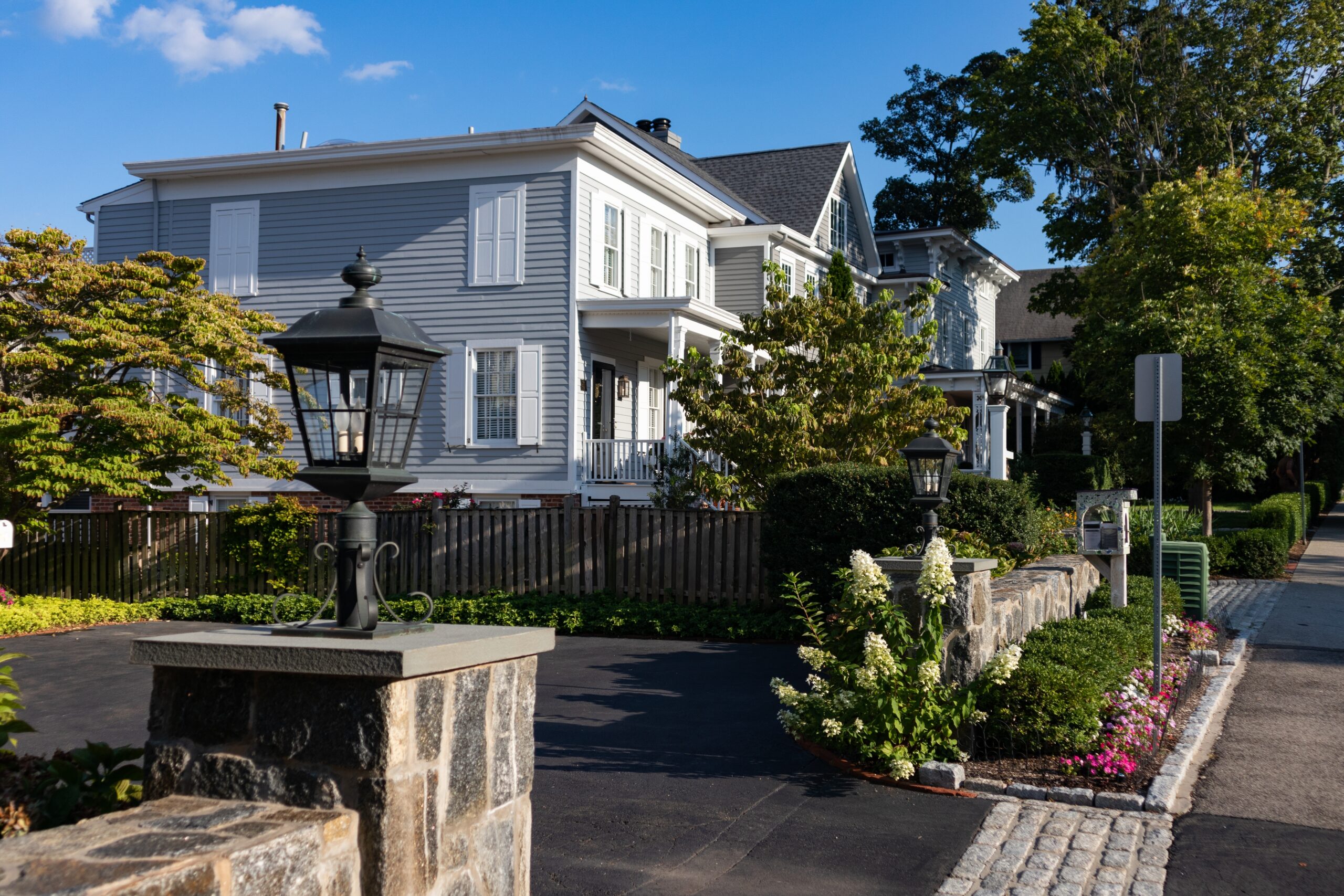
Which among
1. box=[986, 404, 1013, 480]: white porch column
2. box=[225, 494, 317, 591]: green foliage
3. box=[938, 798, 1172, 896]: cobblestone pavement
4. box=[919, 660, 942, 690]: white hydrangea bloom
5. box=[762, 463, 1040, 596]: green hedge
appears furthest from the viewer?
box=[986, 404, 1013, 480]: white porch column

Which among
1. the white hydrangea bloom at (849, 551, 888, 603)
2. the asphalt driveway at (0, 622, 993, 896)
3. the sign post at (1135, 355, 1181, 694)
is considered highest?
the sign post at (1135, 355, 1181, 694)

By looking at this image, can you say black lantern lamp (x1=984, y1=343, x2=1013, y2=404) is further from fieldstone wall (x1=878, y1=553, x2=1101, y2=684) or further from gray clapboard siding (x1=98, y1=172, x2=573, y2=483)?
fieldstone wall (x1=878, y1=553, x2=1101, y2=684)

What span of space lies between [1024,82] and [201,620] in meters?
24.6

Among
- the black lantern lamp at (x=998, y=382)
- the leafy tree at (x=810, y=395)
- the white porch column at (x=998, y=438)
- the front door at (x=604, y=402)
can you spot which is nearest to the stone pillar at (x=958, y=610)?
the leafy tree at (x=810, y=395)

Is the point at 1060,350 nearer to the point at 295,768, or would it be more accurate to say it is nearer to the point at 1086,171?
the point at 1086,171

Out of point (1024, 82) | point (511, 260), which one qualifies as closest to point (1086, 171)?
point (1024, 82)

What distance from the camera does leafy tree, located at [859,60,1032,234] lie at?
152 feet

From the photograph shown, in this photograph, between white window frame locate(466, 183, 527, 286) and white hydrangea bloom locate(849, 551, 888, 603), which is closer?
white hydrangea bloom locate(849, 551, 888, 603)

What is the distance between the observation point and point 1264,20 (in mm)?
26797

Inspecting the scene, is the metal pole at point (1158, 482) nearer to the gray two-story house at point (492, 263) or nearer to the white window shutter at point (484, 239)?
the gray two-story house at point (492, 263)

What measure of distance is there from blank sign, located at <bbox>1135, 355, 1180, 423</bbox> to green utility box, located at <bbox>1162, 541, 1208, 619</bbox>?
581 cm

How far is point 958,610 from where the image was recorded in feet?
24.3

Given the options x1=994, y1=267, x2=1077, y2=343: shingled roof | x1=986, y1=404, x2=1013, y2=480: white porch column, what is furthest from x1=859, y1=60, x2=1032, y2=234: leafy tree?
x1=986, y1=404, x2=1013, y2=480: white porch column

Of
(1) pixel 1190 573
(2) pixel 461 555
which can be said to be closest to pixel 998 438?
(1) pixel 1190 573
